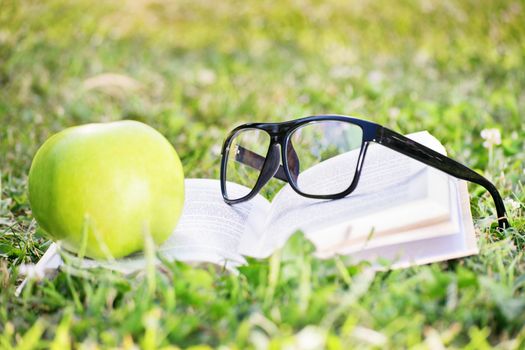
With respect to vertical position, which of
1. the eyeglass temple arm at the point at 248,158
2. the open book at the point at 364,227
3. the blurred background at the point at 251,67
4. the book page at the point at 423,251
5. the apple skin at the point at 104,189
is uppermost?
the blurred background at the point at 251,67

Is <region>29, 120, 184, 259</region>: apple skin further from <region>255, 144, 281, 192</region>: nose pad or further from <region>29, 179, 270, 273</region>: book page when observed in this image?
<region>255, 144, 281, 192</region>: nose pad

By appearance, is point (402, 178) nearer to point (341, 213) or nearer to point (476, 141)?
point (341, 213)

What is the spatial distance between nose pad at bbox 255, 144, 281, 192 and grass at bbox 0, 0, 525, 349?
1.54 feet

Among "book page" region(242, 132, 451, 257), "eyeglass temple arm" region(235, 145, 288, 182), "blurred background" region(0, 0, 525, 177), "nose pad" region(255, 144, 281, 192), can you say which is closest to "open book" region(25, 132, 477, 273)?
"book page" region(242, 132, 451, 257)

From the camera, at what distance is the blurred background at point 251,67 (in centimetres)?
317

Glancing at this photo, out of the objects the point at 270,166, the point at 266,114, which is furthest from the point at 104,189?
the point at 266,114

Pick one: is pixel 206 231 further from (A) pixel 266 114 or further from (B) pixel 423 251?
(A) pixel 266 114

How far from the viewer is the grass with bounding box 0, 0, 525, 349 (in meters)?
1.30

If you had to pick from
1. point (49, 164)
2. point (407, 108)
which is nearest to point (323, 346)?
point (49, 164)

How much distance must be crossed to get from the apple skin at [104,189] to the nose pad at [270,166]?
1.20 feet

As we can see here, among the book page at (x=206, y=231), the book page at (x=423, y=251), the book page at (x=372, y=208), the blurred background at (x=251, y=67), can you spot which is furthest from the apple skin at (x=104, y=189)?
the blurred background at (x=251, y=67)

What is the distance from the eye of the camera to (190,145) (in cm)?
290

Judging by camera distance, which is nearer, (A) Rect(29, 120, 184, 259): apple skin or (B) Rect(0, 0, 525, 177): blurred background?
(A) Rect(29, 120, 184, 259): apple skin

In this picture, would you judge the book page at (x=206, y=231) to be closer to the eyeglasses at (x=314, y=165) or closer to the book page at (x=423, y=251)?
the eyeglasses at (x=314, y=165)
